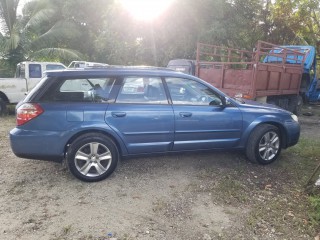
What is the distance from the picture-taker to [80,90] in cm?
409

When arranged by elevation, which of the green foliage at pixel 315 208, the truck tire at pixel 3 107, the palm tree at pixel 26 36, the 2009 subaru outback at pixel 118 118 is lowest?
the truck tire at pixel 3 107

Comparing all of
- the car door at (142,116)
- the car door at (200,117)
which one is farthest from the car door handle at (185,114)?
the car door at (142,116)

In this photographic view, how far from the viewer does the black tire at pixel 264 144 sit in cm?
480

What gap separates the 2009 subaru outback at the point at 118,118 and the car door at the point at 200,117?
1 cm

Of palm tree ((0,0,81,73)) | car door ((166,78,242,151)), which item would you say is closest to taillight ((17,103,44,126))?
car door ((166,78,242,151))

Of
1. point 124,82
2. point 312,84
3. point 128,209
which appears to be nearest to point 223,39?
point 312,84

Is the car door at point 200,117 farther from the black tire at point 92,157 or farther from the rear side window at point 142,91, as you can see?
the black tire at point 92,157

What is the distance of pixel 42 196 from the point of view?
377 centimetres

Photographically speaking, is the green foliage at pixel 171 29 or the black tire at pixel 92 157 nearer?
the black tire at pixel 92 157

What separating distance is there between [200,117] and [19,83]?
6998mm

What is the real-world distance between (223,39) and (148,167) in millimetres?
12359

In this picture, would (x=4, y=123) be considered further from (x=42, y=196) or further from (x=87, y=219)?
(x=87, y=219)

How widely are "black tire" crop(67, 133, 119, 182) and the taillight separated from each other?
60 cm

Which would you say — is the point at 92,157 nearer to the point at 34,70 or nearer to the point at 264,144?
the point at 264,144
